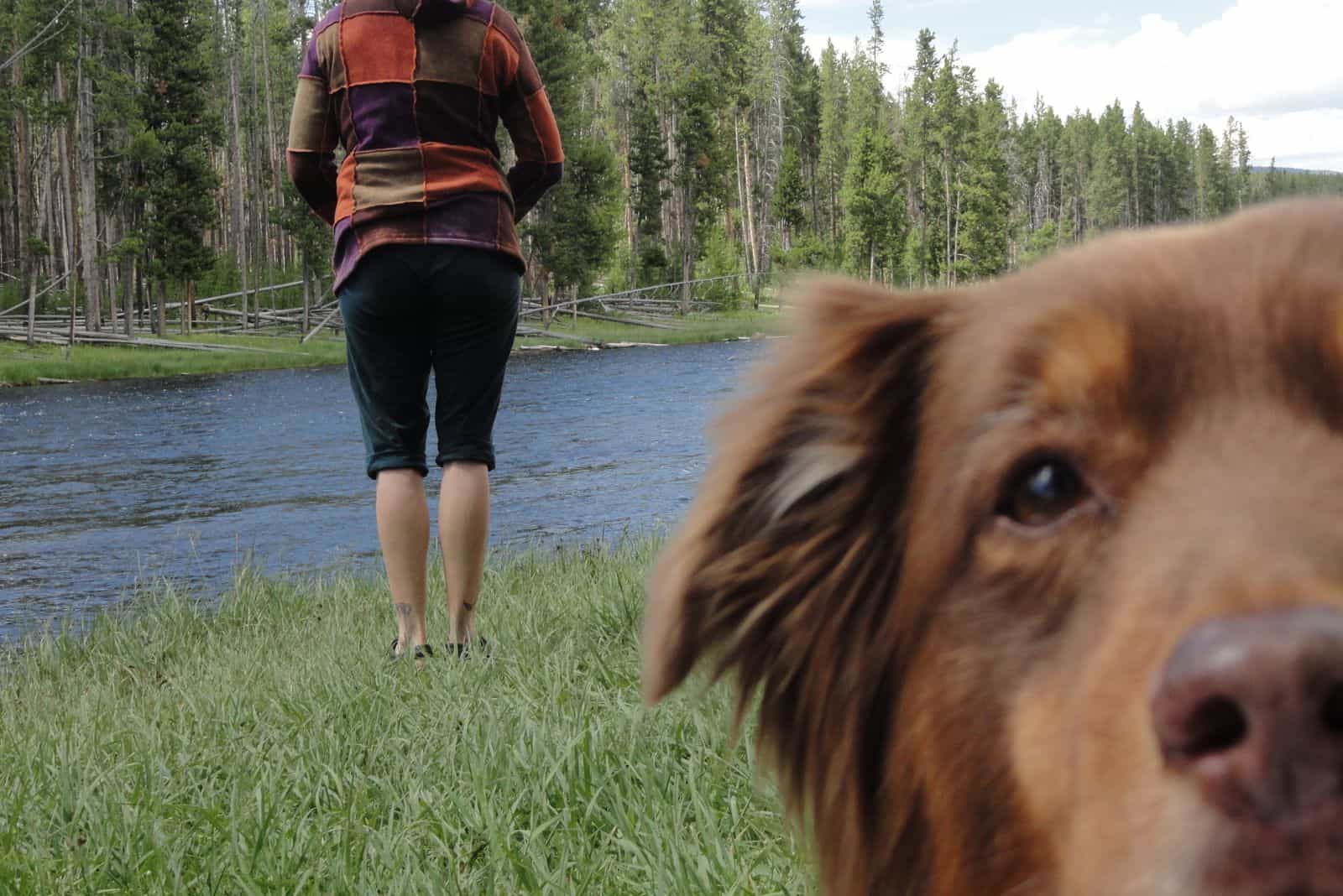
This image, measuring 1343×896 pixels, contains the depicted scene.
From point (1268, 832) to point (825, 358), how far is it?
1.04m

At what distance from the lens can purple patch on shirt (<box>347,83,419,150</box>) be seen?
4215 millimetres

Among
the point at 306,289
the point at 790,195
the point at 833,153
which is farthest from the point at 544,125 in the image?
the point at 833,153

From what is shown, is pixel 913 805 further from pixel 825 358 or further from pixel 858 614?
pixel 825 358

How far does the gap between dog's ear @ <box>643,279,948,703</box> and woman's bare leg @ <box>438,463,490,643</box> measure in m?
2.48

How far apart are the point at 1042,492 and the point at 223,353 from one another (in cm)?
3416

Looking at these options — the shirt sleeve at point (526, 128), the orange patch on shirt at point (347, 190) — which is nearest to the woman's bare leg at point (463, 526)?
the orange patch on shirt at point (347, 190)

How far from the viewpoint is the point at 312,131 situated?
14.6ft

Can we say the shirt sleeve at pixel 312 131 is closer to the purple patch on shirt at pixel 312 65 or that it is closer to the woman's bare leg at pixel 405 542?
the purple patch on shirt at pixel 312 65

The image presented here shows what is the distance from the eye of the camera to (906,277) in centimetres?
7300

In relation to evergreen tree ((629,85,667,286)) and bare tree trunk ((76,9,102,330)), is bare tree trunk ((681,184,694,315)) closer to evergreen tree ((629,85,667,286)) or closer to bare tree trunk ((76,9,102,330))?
evergreen tree ((629,85,667,286))

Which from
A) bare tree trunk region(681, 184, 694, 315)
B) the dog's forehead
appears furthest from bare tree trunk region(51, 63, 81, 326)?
the dog's forehead

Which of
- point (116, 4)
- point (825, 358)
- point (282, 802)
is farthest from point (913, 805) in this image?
point (116, 4)

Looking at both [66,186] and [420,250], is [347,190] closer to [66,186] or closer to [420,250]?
[420,250]

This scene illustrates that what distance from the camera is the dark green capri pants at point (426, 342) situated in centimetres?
418
